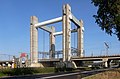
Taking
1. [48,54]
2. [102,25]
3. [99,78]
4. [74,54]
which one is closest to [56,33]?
[48,54]

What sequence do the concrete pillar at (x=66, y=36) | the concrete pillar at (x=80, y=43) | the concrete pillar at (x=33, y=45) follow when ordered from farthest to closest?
the concrete pillar at (x=80, y=43) → the concrete pillar at (x=33, y=45) → the concrete pillar at (x=66, y=36)

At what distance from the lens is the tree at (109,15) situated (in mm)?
29119

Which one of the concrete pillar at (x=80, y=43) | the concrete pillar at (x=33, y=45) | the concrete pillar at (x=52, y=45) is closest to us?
the concrete pillar at (x=33, y=45)

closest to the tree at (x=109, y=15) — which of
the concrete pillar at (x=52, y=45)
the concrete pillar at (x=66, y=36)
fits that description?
the concrete pillar at (x=66, y=36)

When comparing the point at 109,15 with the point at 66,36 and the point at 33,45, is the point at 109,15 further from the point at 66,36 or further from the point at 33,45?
the point at 33,45

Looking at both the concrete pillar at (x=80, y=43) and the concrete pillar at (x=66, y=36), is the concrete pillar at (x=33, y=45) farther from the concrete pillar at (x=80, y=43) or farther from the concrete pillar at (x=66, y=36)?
the concrete pillar at (x=80, y=43)

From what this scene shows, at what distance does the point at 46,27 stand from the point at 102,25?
11647cm

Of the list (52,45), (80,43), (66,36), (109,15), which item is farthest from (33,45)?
(109,15)

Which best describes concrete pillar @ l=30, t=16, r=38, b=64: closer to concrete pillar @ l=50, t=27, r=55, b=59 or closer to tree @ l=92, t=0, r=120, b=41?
concrete pillar @ l=50, t=27, r=55, b=59

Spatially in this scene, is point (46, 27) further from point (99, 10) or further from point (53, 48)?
point (99, 10)

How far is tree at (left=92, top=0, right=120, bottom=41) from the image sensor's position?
29119 millimetres

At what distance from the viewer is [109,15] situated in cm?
3173

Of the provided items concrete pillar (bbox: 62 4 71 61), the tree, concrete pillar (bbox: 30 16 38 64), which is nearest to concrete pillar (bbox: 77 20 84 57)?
concrete pillar (bbox: 62 4 71 61)

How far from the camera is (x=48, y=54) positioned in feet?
489
